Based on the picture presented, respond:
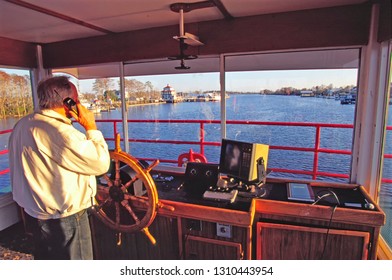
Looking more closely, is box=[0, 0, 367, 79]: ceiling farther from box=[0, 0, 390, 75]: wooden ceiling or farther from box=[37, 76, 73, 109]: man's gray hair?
box=[37, 76, 73, 109]: man's gray hair

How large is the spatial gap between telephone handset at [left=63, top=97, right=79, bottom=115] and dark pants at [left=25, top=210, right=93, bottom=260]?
511 millimetres

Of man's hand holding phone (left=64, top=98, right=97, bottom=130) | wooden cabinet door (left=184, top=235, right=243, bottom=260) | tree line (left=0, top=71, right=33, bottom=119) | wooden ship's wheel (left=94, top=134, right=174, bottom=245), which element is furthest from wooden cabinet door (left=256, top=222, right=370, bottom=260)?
tree line (left=0, top=71, right=33, bottom=119)

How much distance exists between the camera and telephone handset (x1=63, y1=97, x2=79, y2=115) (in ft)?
4.36

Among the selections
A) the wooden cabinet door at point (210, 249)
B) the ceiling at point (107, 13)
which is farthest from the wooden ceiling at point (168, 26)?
the wooden cabinet door at point (210, 249)

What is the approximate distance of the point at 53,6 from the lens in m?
1.91

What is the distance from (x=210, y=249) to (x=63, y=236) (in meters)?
0.87

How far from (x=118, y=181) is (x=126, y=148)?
1600 millimetres

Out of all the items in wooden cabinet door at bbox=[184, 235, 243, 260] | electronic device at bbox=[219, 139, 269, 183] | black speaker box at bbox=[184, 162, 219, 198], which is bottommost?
wooden cabinet door at bbox=[184, 235, 243, 260]

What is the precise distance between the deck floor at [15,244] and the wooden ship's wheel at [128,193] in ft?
4.02

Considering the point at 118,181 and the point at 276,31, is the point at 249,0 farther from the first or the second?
the point at 118,181

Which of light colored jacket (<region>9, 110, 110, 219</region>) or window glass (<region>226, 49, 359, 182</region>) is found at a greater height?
window glass (<region>226, 49, 359, 182</region>)

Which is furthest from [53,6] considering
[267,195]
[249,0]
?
[267,195]

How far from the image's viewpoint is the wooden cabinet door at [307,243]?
1634 millimetres

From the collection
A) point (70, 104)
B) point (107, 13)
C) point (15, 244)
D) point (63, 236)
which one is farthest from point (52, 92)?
point (15, 244)
